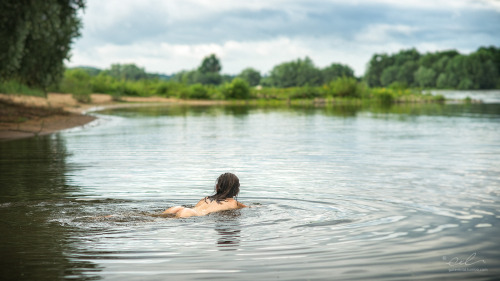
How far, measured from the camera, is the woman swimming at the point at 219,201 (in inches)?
423

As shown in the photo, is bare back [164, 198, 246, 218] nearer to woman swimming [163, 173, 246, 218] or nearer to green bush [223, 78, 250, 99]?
woman swimming [163, 173, 246, 218]

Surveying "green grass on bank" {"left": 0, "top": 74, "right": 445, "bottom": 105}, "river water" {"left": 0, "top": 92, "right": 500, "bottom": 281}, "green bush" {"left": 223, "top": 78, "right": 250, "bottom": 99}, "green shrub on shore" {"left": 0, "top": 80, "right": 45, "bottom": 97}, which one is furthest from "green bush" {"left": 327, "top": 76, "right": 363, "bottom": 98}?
"river water" {"left": 0, "top": 92, "right": 500, "bottom": 281}

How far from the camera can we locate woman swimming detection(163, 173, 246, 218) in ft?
35.3

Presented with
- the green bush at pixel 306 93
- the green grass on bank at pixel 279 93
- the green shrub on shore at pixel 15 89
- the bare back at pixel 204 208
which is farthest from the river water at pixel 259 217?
the green bush at pixel 306 93

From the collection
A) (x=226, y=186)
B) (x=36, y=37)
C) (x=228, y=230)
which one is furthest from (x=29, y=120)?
(x=228, y=230)

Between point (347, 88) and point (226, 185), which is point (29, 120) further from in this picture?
point (347, 88)

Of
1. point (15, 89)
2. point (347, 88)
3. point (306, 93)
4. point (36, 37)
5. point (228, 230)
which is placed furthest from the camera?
point (306, 93)

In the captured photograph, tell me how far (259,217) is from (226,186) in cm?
84

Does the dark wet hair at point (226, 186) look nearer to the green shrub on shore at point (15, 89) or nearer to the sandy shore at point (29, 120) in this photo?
the sandy shore at point (29, 120)

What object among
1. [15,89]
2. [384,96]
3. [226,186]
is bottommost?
[226,186]

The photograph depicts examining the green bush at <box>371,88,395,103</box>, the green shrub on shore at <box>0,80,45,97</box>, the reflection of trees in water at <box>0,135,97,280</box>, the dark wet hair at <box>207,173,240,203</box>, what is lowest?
the reflection of trees in water at <box>0,135,97,280</box>

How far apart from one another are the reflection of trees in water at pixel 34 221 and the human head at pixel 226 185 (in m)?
2.59

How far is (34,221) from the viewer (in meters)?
10.9

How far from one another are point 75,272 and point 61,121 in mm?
37366
